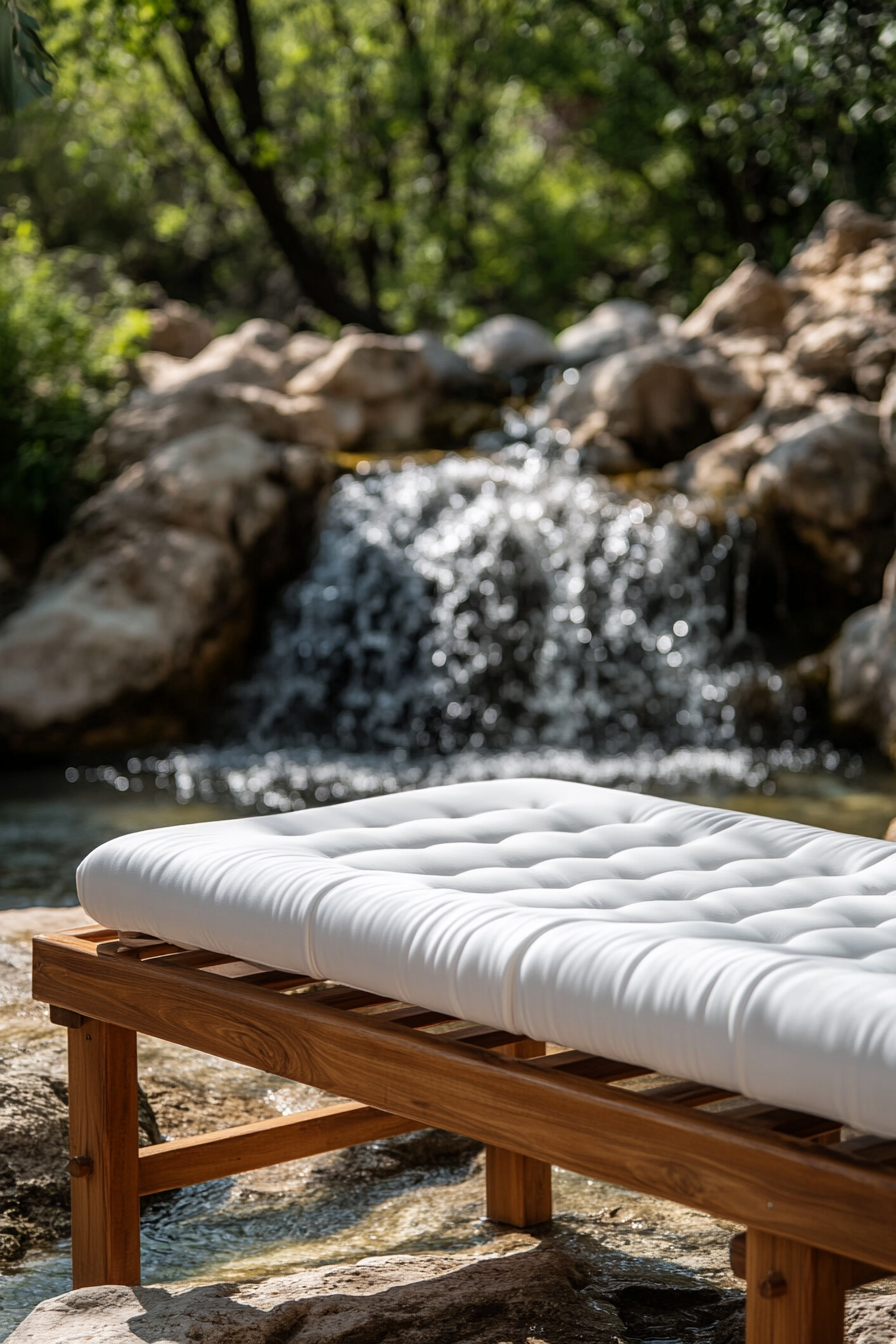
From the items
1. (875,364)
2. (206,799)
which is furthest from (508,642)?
(875,364)

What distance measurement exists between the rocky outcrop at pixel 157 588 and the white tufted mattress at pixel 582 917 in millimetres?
6524

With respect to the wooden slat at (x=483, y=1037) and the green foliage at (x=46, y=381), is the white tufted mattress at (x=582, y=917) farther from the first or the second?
the green foliage at (x=46, y=381)

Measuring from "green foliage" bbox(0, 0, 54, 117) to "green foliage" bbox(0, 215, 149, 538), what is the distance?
547 centimetres

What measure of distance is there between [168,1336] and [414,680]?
7.25 metres

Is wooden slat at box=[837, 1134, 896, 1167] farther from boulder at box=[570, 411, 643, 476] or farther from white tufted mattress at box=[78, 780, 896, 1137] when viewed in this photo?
boulder at box=[570, 411, 643, 476]

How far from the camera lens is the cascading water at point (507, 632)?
8.88 m

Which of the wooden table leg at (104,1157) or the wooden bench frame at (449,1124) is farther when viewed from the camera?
the wooden table leg at (104,1157)

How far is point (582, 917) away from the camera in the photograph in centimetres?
178

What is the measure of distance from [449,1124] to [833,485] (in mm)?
7696

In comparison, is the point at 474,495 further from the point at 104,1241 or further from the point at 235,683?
the point at 104,1241

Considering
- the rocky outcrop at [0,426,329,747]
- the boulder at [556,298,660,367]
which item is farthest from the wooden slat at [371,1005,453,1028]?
the boulder at [556,298,660,367]

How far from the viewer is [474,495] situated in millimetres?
9758

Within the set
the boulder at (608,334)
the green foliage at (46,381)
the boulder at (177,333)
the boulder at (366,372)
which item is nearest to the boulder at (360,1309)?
the green foliage at (46,381)

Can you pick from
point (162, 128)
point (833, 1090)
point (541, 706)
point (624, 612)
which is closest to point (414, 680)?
point (541, 706)
